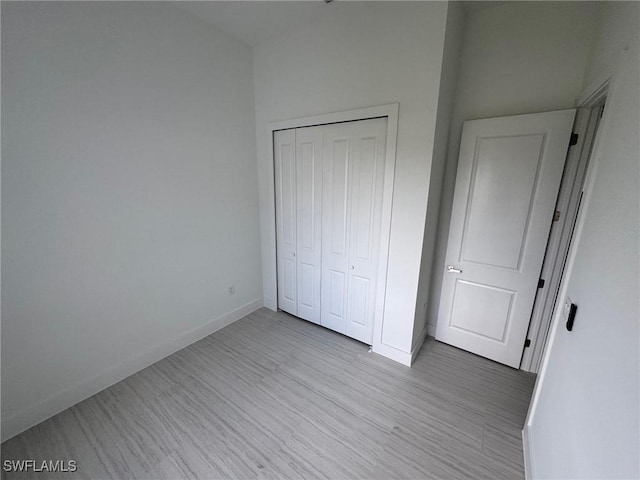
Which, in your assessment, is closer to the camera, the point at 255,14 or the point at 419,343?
the point at 255,14

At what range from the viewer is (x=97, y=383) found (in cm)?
187

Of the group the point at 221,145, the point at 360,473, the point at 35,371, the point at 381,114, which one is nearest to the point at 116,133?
the point at 221,145

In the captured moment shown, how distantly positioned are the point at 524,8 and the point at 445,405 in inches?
116

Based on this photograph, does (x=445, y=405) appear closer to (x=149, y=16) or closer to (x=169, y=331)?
(x=169, y=331)

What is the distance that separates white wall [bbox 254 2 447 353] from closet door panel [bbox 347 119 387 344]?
0.16 m

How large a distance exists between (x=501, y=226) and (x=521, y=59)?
4.14 ft

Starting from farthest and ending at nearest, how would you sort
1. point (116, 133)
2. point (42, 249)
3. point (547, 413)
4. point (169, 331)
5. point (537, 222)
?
point (169, 331)
point (537, 222)
point (116, 133)
point (42, 249)
point (547, 413)

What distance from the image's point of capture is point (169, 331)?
89.7 inches

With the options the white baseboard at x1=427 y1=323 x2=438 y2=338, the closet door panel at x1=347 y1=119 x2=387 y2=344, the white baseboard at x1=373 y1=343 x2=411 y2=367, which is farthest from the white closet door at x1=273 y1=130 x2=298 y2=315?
the white baseboard at x1=427 y1=323 x2=438 y2=338

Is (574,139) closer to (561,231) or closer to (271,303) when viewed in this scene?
(561,231)

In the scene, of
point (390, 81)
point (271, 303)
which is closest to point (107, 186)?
point (271, 303)

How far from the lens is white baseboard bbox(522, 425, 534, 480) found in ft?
4.41

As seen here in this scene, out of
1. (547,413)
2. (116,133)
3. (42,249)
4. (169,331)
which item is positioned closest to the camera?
(547,413)

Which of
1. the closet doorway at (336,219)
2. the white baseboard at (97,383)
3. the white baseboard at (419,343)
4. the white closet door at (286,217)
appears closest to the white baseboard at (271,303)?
the white closet door at (286,217)
